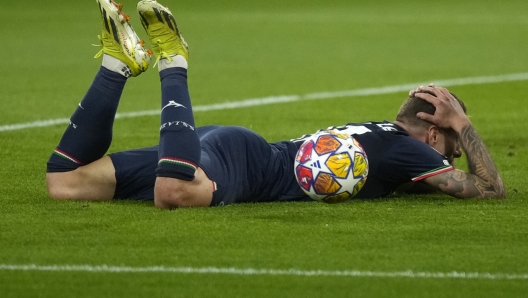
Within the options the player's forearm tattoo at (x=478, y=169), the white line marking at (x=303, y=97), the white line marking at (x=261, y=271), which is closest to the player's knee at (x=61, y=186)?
the white line marking at (x=261, y=271)

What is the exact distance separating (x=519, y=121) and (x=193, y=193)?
6.01 meters

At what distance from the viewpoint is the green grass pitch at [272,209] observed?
195 inches

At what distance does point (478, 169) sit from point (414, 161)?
1.61 ft

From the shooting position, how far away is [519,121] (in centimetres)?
1152

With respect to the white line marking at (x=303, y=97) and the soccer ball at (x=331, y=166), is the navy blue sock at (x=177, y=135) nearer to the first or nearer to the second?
the soccer ball at (x=331, y=166)

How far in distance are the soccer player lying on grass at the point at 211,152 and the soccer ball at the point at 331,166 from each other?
131mm

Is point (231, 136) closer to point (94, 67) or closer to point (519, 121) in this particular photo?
point (519, 121)

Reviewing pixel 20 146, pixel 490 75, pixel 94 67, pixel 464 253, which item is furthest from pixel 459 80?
pixel 464 253

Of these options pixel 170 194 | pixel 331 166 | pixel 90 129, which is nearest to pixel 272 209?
pixel 331 166

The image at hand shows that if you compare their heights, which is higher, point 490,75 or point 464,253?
point 464,253

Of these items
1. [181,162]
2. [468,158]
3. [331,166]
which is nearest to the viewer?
[181,162]

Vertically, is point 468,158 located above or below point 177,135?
below

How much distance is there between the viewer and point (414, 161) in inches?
261

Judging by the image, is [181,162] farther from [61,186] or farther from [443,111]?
[443,111]
